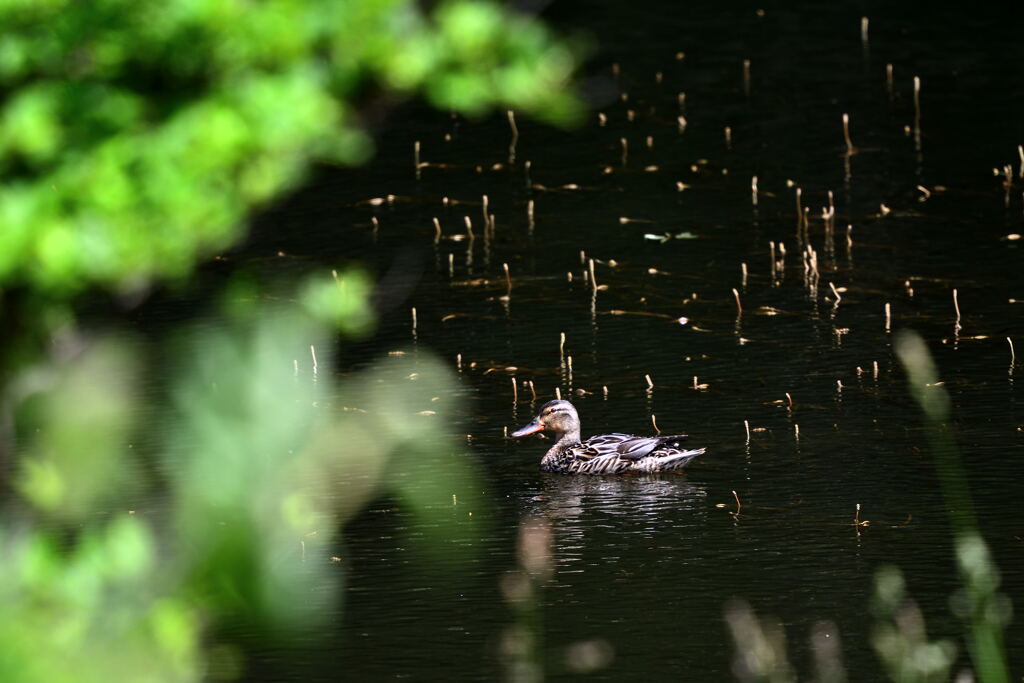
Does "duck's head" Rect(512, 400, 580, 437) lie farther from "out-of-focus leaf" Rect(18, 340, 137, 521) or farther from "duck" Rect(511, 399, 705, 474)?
"out-of-focus leaf" Rect(18, 340, 137, 521)

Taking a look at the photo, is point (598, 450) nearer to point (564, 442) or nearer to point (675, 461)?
point (564, 442)

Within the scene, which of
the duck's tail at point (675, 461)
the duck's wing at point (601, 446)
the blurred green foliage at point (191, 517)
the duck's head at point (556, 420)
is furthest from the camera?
the duck's head at point (556, 420)

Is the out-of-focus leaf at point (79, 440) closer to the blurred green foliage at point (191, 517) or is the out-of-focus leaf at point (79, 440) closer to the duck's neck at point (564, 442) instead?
the blurred green foliage at point (191, 517)

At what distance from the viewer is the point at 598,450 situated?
14.0 m

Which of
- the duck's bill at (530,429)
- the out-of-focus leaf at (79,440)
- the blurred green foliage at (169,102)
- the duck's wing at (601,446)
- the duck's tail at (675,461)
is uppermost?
the blurred green foliage at (169,102)

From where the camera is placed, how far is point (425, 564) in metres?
11.7

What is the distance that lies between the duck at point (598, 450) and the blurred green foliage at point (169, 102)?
8.21 metres

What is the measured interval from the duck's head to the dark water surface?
0.78 feet

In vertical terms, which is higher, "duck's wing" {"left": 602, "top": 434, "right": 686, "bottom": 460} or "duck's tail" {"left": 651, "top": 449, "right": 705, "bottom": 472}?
"duck's wing" {"left": 602, "top": 434, "right": 686, "bottom": 460}

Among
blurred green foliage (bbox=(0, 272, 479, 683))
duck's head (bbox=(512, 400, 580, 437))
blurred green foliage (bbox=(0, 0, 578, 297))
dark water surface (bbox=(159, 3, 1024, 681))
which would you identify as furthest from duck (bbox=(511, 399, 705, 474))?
blurred green foliage (bbox=(0, 0, 578, 297))

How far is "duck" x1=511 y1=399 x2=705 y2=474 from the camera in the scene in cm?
1347

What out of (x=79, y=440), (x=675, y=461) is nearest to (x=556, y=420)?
(x=675, y=461)

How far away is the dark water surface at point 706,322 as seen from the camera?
35.0 feet

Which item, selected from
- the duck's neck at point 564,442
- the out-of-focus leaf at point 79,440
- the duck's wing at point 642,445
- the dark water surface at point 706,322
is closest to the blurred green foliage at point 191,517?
the out-of-focus leaf at point 79,440
